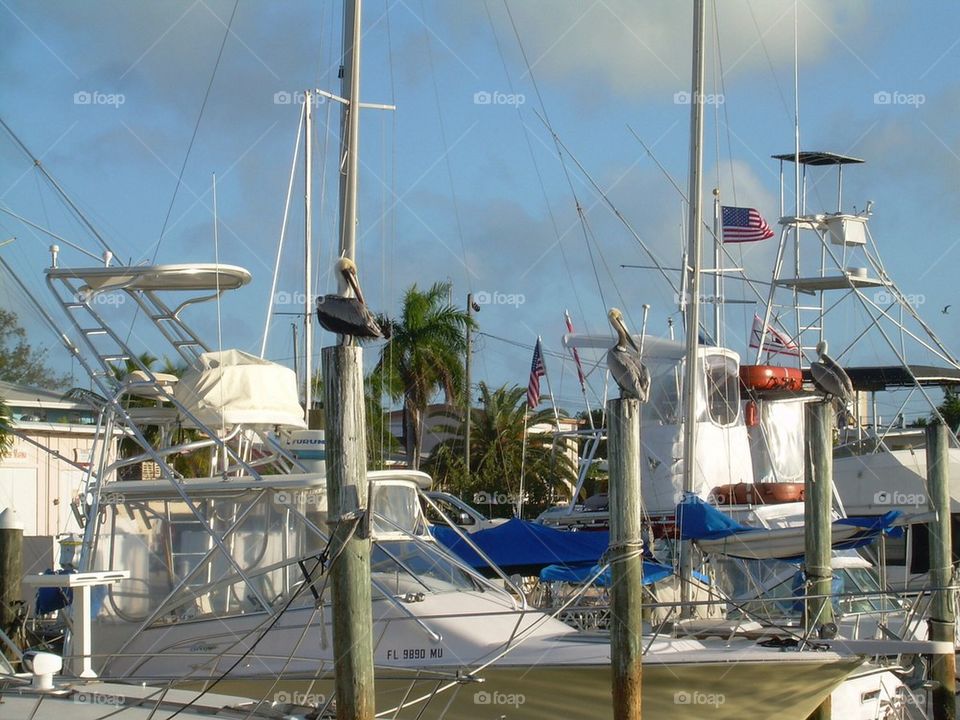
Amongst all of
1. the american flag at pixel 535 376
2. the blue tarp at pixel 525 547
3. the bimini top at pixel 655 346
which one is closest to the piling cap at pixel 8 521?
the blue tarp at pixel 525 547

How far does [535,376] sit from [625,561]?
2077 centimetres

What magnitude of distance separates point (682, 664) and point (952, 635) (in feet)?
19.5

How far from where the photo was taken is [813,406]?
14000 millimetres

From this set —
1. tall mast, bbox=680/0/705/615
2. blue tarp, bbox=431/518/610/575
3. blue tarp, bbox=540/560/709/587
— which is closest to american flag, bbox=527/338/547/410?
tall mast, bbox=680/0/705/615

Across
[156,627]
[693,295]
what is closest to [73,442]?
[693,295]

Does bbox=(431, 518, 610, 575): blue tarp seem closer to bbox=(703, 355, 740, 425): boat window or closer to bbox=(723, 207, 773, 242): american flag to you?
bbox=(703, 355, 740, 425): boat window

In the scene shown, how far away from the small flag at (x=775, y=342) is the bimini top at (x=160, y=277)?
45.3ft

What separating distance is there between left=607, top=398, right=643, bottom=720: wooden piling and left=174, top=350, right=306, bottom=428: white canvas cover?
4271 millimetres

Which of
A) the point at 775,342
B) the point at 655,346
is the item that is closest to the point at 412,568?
the point at 655,346

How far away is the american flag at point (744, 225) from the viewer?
86.3 feet

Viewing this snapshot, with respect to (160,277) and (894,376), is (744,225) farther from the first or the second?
(160,277)

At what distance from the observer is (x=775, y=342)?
2623 centimetres

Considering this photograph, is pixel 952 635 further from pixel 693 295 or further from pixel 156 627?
pixel 156 627

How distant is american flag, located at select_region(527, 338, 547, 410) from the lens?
31891mm
